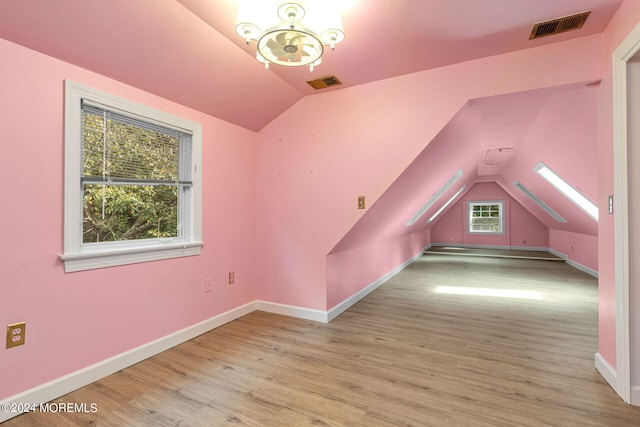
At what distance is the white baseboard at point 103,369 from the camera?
161 centimetres

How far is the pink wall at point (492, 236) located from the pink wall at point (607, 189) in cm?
725

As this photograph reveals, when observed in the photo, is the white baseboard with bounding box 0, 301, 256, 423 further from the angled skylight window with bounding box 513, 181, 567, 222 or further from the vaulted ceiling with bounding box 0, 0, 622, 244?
the angled skylight window with bounding box 513, 181, 567, 222

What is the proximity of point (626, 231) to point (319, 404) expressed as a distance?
1999 mm

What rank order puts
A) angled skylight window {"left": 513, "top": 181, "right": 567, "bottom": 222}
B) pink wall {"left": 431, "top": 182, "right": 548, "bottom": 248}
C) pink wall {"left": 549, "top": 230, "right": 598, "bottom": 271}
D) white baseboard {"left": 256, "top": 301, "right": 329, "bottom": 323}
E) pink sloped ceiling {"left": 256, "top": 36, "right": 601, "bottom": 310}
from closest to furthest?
pink sloped ceiling {"left": 256, "top": 36, "right": 601, "bottom": 310} → white baseboard {"left": 256, "top": 301, "right": 329, "bottom": 323} → pink wall {"left": 549, "top": 230, "right": 598, "bottom": 271} → angled skylight window {"left": 513, "top": 181, "right": 567, "bottom": 222} → pink wall {"left": 431, "top": 182, "right": 548, "bottom": 248}

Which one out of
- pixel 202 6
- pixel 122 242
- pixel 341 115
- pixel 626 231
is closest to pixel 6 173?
pixel 122 242

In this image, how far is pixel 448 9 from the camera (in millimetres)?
1653

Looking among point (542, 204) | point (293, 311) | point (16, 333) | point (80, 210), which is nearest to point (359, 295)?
point (293, 311)

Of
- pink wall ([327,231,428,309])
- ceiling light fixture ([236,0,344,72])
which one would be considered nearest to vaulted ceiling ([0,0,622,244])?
ceiling light fixture ([236,0,344,72])

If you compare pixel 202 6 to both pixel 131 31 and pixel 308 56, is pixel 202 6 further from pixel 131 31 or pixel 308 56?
pixel 308 56

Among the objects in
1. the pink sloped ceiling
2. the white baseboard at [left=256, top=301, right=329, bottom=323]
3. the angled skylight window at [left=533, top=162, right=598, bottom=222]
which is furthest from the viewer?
the angled skylight window at [left=533, top=162, right=598, bottom=222]

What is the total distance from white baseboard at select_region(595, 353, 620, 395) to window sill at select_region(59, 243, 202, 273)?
309 centimetres

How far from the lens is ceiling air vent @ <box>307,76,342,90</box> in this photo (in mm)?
2502

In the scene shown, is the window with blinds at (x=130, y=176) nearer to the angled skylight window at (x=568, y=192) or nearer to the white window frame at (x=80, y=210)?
the white window frame at (x=80, y=210)

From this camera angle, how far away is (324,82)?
102 inches
